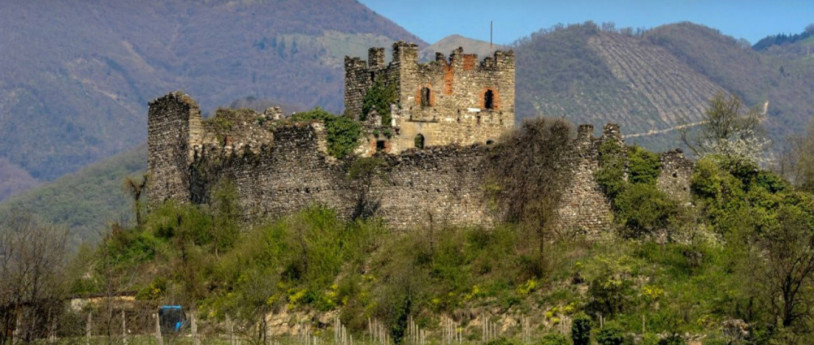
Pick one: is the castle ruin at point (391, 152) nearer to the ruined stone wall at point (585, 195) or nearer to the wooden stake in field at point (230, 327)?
the ruined stone wall at point (585, 195)

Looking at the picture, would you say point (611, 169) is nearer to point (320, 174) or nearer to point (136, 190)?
point (320, 174)

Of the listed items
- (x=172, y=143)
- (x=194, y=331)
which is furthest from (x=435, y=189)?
(x=172, y=143)

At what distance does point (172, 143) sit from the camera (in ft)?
211

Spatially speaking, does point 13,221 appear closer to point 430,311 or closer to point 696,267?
point 430,311

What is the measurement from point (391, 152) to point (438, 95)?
11.4ft

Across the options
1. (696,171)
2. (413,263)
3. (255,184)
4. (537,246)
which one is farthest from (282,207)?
(696,171)

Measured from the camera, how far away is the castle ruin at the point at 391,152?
2092 inches

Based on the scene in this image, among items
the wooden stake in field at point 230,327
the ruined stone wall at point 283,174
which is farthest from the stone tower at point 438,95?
the wooden stake in field at point 230,327

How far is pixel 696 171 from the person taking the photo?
49.3 metres

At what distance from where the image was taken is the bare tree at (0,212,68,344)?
167ft

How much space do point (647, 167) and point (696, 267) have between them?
4025mm

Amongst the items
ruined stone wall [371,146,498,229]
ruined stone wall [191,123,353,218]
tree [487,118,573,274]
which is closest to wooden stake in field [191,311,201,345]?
ruined stone wall [191,123,353,218]

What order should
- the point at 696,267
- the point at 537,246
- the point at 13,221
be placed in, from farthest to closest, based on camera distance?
the point at 13,221
the point at 537,246
the point at 696,267

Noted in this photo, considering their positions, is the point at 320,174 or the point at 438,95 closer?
the point at 320,174
